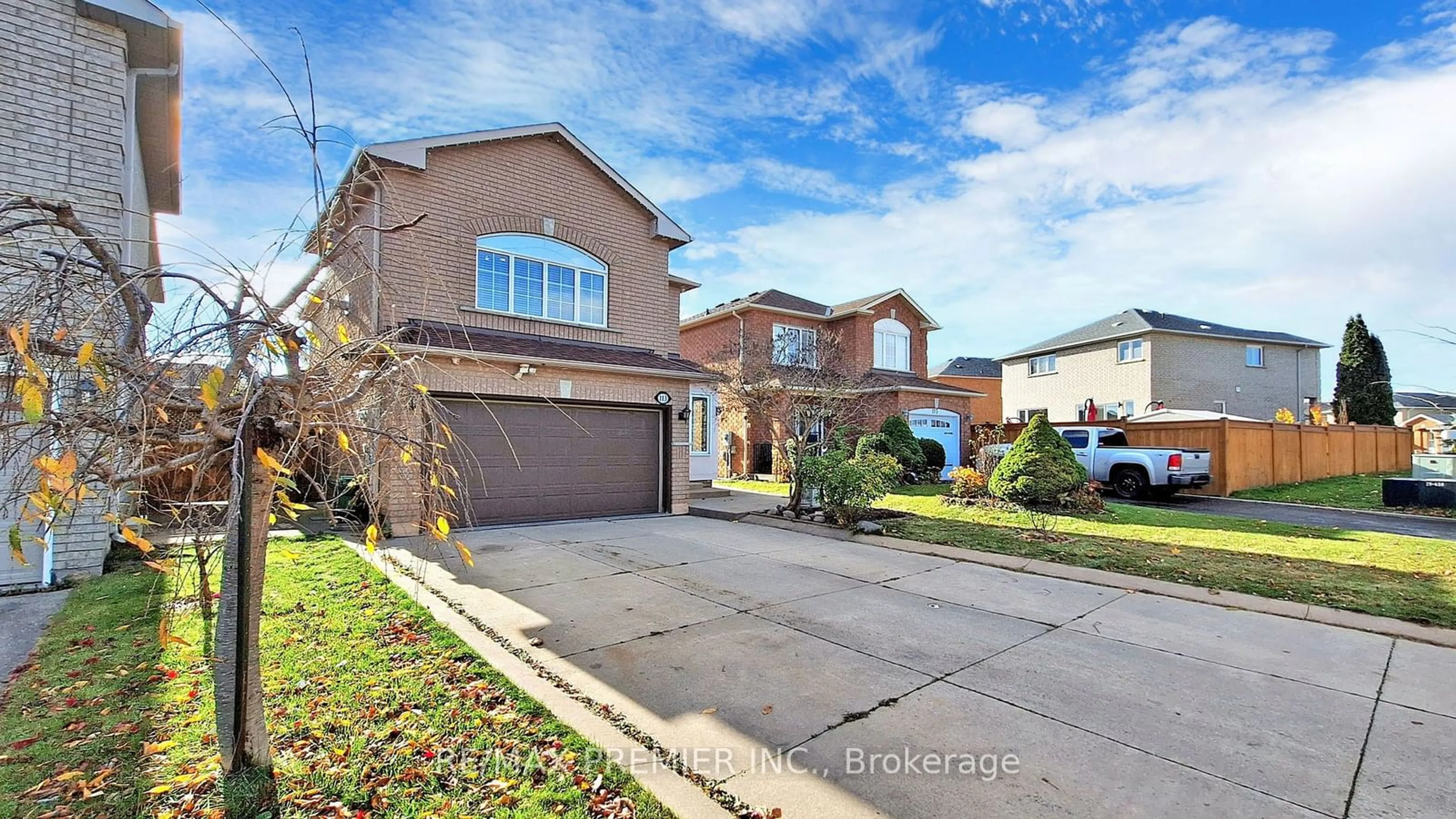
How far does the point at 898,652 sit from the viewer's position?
5.05 metres

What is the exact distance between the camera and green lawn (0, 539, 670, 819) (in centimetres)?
304

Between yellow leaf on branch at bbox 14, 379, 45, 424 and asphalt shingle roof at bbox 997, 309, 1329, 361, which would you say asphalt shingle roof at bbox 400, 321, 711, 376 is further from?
asphalt shingle roof at bbox 997, 309, 1329, 361

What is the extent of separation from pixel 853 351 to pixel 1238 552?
1434 cm

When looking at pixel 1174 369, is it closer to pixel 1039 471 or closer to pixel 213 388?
pixel 1039 471

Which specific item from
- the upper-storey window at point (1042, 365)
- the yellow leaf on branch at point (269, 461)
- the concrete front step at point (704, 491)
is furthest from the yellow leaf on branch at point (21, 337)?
the upper-storey window at point (1042, 365)

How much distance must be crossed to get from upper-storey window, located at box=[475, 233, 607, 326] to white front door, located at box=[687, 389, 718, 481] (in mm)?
5818

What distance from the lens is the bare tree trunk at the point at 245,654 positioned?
277 cm

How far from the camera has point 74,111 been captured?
23.3ft

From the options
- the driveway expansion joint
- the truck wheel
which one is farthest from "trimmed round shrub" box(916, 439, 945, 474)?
the driveway expansion joint

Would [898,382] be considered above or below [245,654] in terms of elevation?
above

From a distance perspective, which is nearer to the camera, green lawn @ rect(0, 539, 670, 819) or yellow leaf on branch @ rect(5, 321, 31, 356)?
yellow leaf on branch @ rect(5, 321, 31, 356)

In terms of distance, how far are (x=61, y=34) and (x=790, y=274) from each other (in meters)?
18.8

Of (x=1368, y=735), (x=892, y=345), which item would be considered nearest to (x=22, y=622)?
(x=1368, y=735)

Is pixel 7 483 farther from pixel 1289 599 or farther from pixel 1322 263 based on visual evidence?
pixel 1322 263
